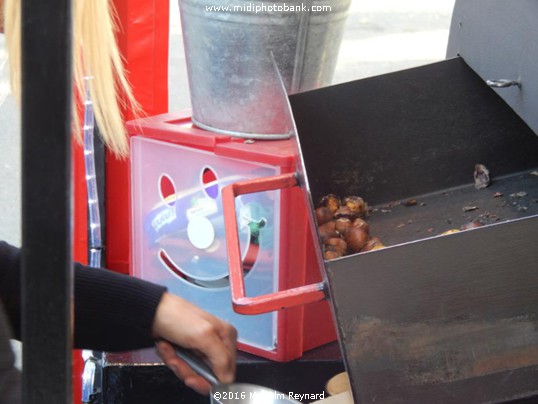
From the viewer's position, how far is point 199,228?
2.17m

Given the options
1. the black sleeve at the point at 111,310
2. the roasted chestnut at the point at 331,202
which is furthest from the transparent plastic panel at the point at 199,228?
the black sleeve at the point at 111,310

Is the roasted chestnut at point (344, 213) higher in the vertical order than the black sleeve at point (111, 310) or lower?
higher

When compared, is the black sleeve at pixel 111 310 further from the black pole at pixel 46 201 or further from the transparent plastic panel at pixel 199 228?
the transparent plastic panel at pixel 199 228

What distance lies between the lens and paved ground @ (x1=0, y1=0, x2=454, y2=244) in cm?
438

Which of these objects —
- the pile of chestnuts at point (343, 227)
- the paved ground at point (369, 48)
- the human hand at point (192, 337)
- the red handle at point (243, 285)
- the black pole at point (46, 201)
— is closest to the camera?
the black pole at point (46, 201)

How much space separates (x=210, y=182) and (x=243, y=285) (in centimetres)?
67

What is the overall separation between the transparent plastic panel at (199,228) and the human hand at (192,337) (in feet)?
2.88

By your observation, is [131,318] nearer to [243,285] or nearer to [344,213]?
[243,285]

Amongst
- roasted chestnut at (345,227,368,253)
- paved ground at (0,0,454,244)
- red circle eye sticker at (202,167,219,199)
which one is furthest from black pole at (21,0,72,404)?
paved ground at (0,0,454,244)

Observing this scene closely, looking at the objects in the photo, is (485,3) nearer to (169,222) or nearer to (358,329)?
(169,222)

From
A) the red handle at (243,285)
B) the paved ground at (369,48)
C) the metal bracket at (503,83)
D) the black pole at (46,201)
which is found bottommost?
the black pole at (46,201)

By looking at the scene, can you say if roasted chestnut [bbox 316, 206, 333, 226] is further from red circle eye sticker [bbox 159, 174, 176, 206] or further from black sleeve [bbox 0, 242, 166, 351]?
black sleeve [bbox 0, 242, 166, 351]

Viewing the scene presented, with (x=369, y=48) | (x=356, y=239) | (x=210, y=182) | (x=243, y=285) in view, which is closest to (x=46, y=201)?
(x=243, y=285)

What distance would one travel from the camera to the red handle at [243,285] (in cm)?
138
